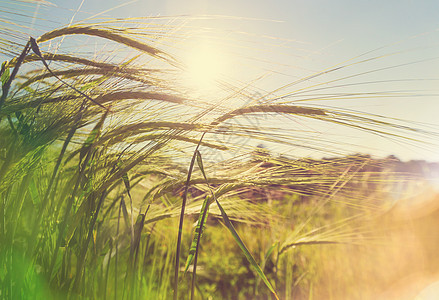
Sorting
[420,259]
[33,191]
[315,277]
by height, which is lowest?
[315,277]

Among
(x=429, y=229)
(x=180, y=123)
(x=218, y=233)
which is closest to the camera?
(x=180, y=123)

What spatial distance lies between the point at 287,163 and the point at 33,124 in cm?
50

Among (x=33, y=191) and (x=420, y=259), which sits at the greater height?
(x=33, y=191)

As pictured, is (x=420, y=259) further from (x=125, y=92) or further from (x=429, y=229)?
(x=125, y=92)

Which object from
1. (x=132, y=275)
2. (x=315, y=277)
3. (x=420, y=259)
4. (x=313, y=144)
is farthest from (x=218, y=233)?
(x=313, y=144)

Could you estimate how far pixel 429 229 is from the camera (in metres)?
2.04

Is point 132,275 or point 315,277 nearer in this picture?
point 132,275

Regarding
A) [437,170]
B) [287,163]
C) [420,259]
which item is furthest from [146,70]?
[420,259]

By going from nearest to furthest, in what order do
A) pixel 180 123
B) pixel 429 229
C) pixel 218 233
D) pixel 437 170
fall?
1. pixel 437 170
2. pixel 180 123
3. pixel 429 229
4. pixel 218 233

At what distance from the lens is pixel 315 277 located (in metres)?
2.16

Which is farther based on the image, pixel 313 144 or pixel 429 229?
pixel 429 229

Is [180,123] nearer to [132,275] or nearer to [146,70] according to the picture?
[146,70]

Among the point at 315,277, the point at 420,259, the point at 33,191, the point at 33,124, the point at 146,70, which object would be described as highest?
the point at 146,70

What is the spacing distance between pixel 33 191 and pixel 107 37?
353 mm
